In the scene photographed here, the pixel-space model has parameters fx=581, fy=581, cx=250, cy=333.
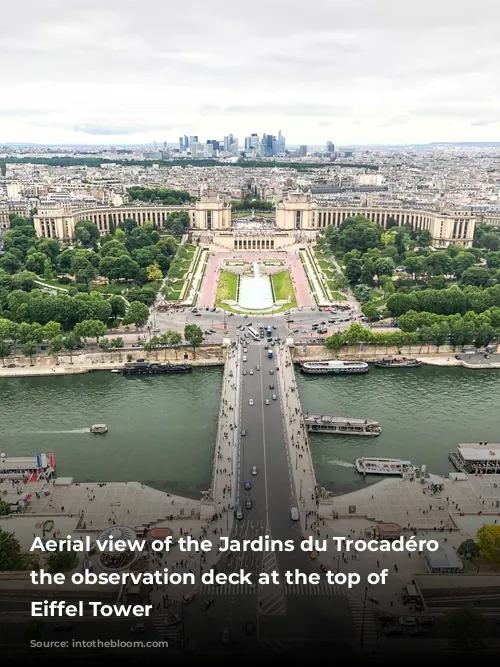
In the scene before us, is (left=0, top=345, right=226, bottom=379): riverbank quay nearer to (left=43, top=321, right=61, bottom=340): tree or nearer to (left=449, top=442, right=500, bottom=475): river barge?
(left=43, top=321, right=61, bottom=340): tree

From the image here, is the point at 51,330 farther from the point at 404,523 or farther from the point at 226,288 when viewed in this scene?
the point at 404,523

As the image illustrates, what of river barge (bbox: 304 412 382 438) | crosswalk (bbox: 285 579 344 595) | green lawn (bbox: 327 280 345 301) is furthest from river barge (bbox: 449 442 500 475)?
green lawn (bbox: 327 280 345 301)

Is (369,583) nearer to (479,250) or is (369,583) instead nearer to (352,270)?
(352,270)

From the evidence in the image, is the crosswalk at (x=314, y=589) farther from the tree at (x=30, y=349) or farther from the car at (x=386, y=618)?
the tree at (x=30, y=349)

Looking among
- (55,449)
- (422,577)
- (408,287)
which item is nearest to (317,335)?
(408,287)

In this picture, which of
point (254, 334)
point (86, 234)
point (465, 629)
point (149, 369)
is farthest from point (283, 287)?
point (465, 629)

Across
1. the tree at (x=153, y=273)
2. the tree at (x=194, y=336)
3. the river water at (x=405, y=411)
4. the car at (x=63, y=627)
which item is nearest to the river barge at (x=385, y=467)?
the river water at (x=405, y=411)
